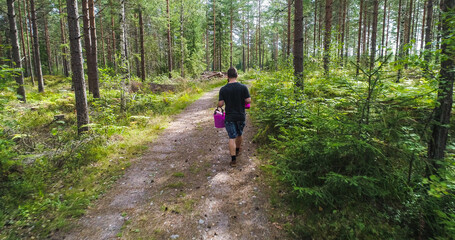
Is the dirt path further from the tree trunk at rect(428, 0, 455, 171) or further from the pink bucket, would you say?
the tree trunk at rect(428, 0, 455, 171)

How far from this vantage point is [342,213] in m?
2.79

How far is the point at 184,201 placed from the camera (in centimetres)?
379

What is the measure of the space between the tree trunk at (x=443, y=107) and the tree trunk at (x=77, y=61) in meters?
7.37

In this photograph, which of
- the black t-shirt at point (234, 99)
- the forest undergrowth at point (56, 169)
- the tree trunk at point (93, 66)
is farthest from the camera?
the tree trunk at point (93, 66)

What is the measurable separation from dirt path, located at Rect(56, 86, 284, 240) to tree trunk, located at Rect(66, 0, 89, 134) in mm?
2461

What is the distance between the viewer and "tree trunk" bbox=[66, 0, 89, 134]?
19.4 ft

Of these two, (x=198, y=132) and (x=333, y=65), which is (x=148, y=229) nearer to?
(x=198, y=132)

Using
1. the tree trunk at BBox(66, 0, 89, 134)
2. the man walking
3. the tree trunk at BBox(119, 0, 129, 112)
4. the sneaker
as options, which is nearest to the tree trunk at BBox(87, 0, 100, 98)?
the tree trunk at BBox(119, 0, 129, 112)

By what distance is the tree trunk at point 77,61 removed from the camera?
19.4 feet

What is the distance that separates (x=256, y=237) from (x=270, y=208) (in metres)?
0.67

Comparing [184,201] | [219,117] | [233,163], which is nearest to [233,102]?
[219,117]

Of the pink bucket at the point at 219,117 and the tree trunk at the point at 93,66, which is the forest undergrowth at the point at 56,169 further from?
the tree trunk at the point at 93,66

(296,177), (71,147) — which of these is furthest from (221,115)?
(71,147)

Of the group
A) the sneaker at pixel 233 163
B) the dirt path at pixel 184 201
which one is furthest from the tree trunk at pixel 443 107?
the sneaker at pixel 233 163
